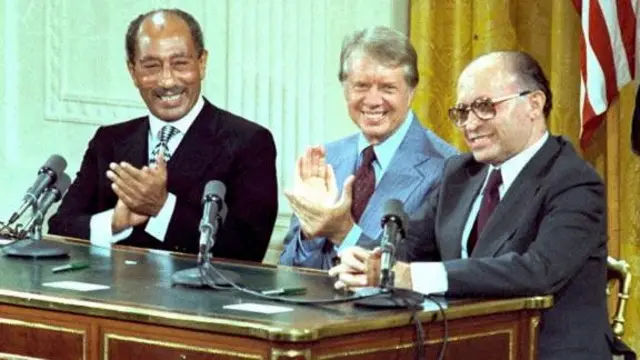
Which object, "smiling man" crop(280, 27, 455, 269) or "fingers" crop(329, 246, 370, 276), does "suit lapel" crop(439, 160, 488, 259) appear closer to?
"smiling man" crop(280, 27, 455, 269)

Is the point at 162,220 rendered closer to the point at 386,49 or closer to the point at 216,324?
the point at 386,49

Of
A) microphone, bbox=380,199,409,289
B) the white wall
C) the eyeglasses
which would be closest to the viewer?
microphone, bbox=380,199,409,289

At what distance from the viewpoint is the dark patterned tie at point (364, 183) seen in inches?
218

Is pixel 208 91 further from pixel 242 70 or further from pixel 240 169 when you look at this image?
pixel 240 169

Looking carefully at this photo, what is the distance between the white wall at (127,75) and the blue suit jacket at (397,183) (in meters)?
1.14

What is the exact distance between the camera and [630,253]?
20.0ft

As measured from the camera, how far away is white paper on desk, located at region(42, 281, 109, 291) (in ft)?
14.9

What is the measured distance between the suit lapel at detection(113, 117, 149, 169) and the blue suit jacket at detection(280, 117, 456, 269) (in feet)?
2.28

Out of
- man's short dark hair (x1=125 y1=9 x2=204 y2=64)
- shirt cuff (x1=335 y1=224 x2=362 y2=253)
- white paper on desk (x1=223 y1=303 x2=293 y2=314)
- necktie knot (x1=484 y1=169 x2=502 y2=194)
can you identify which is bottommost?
white paper on desk (x1=223 y1=303 x2=293 y2=314)

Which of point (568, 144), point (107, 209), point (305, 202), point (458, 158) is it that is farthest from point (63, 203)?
point (568, 144)

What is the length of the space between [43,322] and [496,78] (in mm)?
1502

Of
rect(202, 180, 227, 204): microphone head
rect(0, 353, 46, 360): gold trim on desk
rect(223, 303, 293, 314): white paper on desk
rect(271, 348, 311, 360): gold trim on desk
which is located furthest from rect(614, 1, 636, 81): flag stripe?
rect(0, 353, 46, 360): gold trim on desk

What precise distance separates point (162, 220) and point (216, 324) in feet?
5.71

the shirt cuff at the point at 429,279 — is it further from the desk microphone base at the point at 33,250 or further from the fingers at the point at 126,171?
the fingers at the point at 126,171
